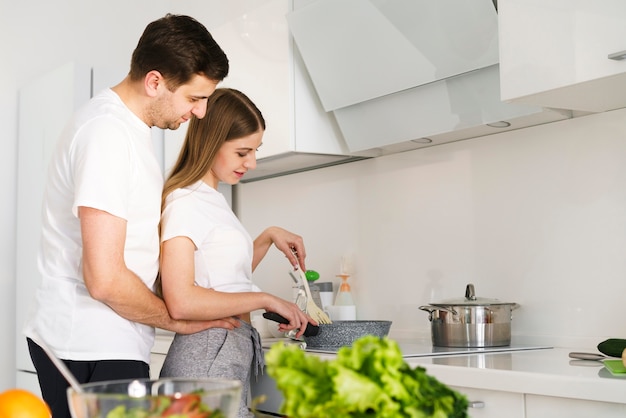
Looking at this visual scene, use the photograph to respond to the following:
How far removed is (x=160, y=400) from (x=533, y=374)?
1042 mm

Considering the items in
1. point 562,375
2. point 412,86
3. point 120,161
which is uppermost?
point 412,86

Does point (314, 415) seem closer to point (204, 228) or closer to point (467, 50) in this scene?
point (204, 228)

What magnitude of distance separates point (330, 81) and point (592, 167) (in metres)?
0.84

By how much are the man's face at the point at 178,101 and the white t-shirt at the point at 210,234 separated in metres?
0.19

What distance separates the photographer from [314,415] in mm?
550

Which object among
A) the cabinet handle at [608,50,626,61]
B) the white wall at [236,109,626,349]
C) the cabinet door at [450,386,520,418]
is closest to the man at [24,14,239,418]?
the cabinet door at [450,386,520,418]

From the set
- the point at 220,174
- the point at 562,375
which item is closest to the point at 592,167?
the point at 562,375

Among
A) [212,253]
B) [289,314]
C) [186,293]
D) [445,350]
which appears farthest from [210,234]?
[445,350]

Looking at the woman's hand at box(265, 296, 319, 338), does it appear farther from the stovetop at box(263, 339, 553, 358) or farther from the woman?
the stovetop at box(263, 339, 553, 358)

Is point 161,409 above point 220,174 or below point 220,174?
below

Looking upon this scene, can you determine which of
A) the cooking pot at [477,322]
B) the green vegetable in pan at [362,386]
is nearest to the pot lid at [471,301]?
the cooking pot at [477,322]

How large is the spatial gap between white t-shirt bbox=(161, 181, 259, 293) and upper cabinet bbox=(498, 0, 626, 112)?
69cm

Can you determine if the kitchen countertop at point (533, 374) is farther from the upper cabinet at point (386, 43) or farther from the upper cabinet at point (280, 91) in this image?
the upper cabinet at point (280, 91)

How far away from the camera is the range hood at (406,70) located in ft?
6.63
